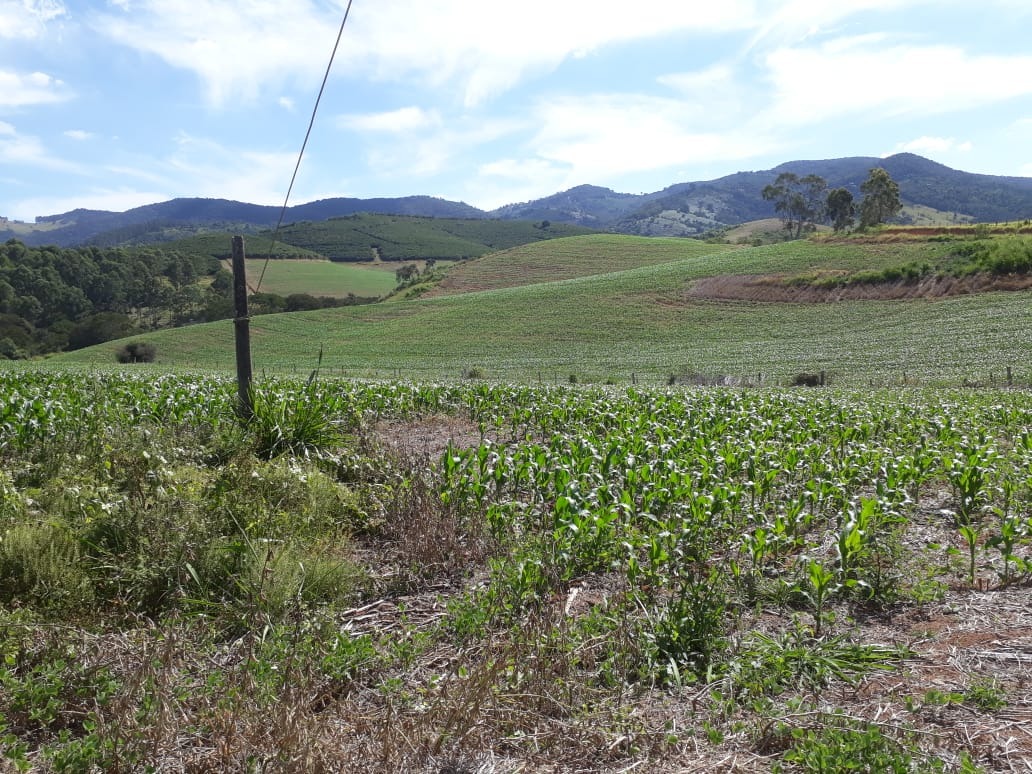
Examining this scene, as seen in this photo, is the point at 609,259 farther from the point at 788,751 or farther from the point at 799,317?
the point at 788,751

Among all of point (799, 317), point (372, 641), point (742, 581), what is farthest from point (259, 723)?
point (799, 317)

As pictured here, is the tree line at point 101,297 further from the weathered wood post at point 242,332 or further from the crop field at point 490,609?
the crop field at point 490,609

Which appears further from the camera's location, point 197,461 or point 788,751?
point 197,461

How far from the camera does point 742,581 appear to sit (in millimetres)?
4586

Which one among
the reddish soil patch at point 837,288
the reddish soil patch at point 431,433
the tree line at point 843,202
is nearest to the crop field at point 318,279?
the reddish soil patch at point 837,288

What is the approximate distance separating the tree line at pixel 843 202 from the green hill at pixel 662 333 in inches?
1062

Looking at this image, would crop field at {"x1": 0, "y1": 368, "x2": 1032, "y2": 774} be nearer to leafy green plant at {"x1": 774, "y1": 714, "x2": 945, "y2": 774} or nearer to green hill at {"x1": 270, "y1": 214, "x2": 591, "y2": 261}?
leafy green plant at {"x1": 774, "y1": 714, "x2": 945, "y2": 774}

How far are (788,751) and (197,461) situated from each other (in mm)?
6168

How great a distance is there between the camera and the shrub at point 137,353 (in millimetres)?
52594

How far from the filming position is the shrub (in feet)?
173

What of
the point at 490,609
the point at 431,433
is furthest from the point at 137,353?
the point at 490,609

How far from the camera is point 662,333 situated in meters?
49.7

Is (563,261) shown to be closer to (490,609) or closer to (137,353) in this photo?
(137,353)

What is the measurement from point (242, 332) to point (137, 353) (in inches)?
2067
